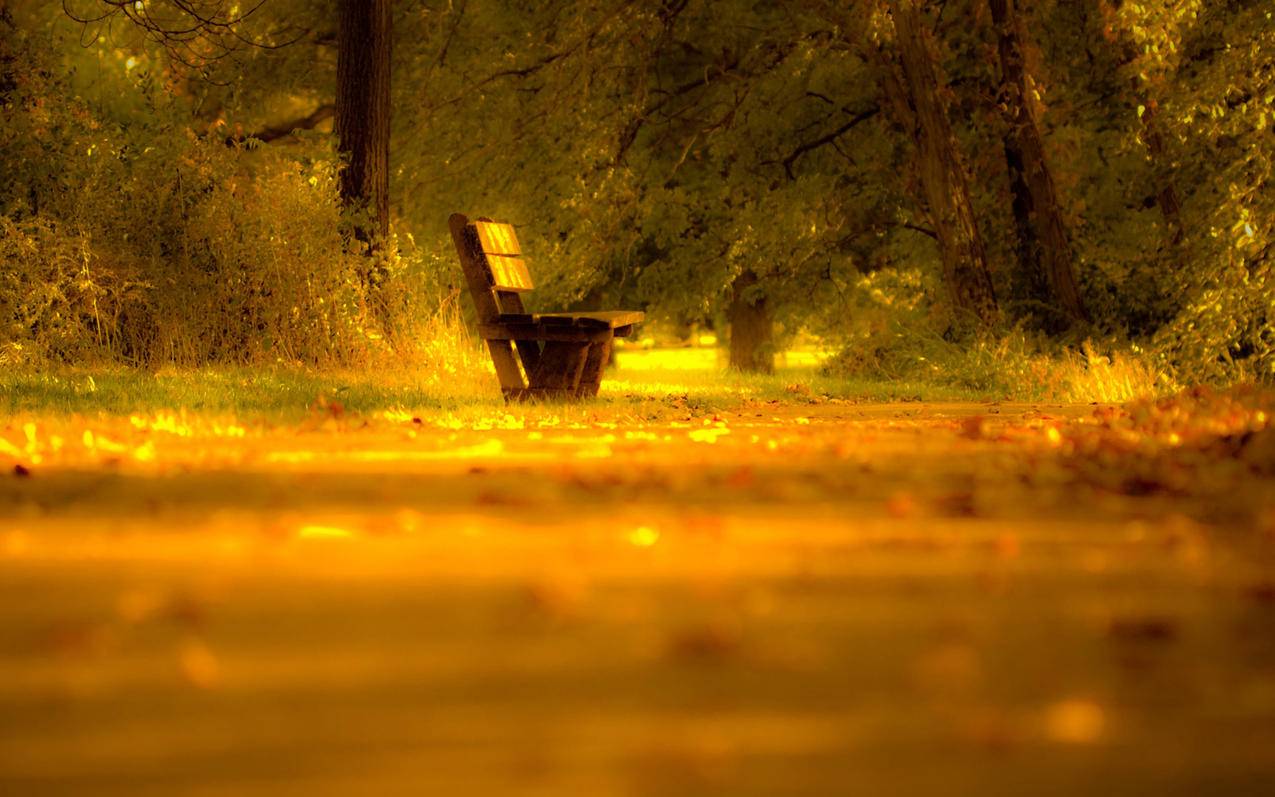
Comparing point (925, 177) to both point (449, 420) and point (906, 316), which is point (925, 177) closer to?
point (906, 316)

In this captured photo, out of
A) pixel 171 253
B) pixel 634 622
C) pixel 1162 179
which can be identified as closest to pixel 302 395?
pixel 171 253

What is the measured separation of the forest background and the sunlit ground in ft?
21.9

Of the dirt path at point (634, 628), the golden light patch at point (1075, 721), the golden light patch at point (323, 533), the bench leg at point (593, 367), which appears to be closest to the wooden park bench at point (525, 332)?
the bench leg at point (593, 367)

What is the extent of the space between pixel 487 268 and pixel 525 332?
71 cm

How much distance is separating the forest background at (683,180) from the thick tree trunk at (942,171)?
41 millimetres

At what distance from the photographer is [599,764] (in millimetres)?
2768

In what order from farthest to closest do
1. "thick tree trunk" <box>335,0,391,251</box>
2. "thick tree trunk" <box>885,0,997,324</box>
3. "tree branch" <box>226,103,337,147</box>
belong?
"tree branch" <box>226,103,337,147</box> → "thick tree trunk" <box>885,0,997,324</box> → "thick tree trunk" <box>335,0,391,251</box>

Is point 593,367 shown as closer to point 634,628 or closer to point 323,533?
point 323,533

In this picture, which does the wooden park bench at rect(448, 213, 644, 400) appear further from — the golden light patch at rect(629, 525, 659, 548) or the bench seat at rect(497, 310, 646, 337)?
the golden light patch at rect(629, 525, 659, 548)

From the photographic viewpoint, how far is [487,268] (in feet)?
44.7

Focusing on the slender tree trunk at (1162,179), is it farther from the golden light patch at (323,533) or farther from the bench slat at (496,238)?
the golden light patch at (323,533)

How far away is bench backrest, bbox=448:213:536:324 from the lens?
1354cm

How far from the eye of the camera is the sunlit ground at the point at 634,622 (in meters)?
2.82

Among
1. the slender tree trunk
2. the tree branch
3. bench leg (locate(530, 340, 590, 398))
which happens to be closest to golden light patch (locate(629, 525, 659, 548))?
bench leg (locate(530, 340, 590, 398))
